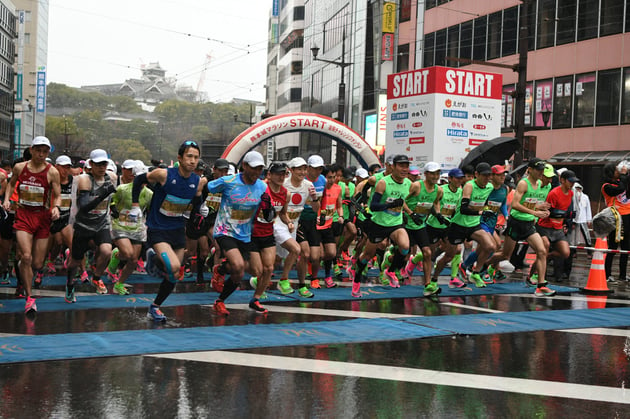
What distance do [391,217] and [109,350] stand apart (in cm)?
531

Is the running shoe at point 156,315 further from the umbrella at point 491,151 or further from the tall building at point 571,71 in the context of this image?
the tall building at point 571,71

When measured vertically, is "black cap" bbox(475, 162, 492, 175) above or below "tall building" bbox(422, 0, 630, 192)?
below

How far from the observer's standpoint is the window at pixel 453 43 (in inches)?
1619

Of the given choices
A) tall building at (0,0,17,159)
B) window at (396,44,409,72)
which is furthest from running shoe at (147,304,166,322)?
tall building at (0,0,17,159)

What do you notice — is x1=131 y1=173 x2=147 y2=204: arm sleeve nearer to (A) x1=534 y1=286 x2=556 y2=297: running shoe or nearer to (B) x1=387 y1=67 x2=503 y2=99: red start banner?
(A) x1=534 y1=286 x2=556 y2=297: running shoe

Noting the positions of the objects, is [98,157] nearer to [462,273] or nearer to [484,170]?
[484,170]

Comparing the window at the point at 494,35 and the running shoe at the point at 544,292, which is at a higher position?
the window at the point at 494,35

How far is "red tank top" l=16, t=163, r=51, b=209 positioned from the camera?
30.1 ft

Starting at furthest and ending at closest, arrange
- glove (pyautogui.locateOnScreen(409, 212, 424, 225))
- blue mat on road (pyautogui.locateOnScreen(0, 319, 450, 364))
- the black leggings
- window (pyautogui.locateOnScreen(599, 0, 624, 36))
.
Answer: window (pyautogui.locateOnScreen(599, 0, 624, 36)) → the black leggings → glove (pyautogui.locateOnScreen(409, 212, 424, 225)) → blue mat on road (pyautogui.locateOnScreen(0, 319, 450, 364))

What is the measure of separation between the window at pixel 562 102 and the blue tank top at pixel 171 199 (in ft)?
90.0

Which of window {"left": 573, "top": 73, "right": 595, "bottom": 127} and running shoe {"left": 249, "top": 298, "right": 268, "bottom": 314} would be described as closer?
running shoe {"left": 249, "top": 298, "right": 268, "bottom": 314}

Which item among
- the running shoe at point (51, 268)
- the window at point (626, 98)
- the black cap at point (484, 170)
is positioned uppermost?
the window at point (626, 98)

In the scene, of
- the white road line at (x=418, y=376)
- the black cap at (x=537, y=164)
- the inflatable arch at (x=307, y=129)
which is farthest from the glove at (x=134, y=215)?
the inflatable arch at (x=307, y=129)

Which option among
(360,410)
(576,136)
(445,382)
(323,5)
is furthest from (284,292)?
(323,5)
